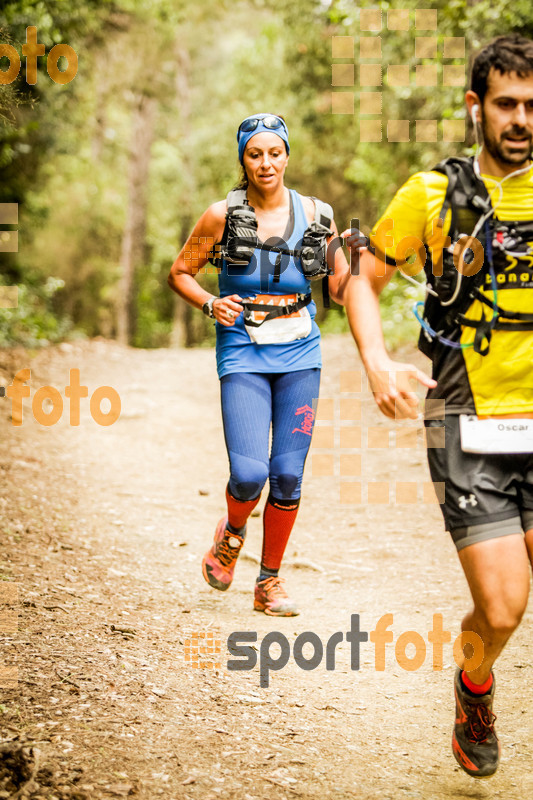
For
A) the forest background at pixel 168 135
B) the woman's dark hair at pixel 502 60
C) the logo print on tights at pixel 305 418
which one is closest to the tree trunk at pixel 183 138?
the forest background at pixel 168 135

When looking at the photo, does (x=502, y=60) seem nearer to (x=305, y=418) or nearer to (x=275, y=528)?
(x=305, y=418)

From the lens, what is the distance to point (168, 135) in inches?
1400

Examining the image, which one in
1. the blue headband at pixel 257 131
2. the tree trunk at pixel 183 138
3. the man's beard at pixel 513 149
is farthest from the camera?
the tree trunk at pixel 183 138

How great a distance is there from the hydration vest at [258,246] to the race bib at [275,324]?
4cm

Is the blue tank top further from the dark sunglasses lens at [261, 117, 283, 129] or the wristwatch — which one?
the dark sunglasses lens at [261, 117, 283, 129]

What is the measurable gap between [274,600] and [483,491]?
7.89 feet

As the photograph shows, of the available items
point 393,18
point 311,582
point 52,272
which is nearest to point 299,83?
point 393,18

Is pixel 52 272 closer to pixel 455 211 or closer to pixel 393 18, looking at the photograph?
pixel 393 18

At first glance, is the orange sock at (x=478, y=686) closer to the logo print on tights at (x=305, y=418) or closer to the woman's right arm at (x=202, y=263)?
the logo print on tights at (x=305, y=418)

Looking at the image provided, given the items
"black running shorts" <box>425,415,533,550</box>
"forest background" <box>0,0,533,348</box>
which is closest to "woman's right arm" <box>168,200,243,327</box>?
"forest background" <box>0,0,533,348</box>

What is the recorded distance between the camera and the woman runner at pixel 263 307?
443 cm

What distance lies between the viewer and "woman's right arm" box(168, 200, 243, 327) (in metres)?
4.32

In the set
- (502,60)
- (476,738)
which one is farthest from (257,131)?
(476,738)

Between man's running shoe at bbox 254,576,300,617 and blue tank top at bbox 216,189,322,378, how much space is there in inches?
49.6
